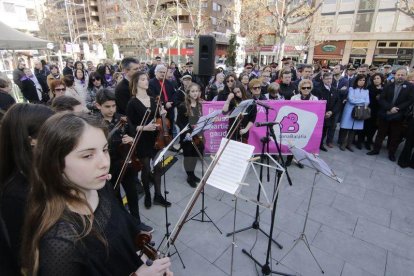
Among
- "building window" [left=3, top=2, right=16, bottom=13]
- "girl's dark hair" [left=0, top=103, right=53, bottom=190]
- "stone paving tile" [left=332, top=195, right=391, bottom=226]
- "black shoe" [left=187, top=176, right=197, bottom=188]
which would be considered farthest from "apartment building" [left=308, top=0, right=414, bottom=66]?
"building window" [left=3, top=2, right=16, bottom=13]

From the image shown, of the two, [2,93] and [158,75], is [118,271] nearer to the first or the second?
[2,93]

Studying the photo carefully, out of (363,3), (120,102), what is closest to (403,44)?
(363,3)

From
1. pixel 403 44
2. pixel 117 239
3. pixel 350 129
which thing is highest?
pixel 403 44

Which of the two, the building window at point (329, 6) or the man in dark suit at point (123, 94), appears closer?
the man in dark suit at point (123, 94)

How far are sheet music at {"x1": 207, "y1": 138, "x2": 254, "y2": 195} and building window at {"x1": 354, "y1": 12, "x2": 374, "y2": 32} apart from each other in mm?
38008

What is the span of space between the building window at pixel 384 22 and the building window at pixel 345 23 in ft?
9.52

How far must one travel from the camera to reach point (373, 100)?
20.9 feet

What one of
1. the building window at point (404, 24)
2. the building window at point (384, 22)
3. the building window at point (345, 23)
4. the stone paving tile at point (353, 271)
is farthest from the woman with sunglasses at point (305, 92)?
the building window at point (345, 23)

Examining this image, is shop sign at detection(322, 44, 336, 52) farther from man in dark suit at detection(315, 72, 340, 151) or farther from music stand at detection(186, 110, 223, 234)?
music stand at detection(186, 110, 223, 234)

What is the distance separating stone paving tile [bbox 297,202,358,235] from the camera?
11.8 feet

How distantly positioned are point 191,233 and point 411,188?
440cm

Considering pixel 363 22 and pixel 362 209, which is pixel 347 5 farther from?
pixel 362 209

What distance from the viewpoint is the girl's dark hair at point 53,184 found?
3.65 feet

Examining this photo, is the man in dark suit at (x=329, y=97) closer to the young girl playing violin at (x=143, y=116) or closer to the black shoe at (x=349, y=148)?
the black shoe at (x=349, y=148)
